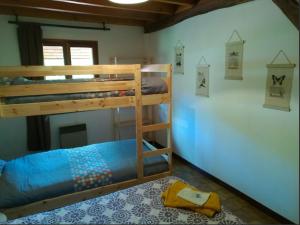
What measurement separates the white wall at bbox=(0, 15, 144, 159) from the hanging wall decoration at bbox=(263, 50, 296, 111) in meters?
2.77

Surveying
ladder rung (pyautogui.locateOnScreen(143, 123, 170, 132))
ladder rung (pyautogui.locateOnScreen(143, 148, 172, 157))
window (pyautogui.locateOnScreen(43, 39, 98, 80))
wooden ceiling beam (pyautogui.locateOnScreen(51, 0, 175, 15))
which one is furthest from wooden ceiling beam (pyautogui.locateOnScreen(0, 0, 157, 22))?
ladder rung (pyautogui.locateOnScreen(143, 148, 172, 157))

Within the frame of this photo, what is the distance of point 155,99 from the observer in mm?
2709

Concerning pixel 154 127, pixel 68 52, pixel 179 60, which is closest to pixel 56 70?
pixel 154 127

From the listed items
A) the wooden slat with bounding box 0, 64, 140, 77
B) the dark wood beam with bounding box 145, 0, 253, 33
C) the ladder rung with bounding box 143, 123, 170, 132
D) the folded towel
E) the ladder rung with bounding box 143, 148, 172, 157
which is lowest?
the folded towel

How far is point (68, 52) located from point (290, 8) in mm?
3195

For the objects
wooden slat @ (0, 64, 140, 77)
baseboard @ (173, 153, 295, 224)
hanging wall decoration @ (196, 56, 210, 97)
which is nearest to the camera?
wooden slat @ (0, 64, 140, 77)

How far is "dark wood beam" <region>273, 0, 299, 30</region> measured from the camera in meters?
1.85

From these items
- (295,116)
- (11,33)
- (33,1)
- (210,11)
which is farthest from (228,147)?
(11,33)

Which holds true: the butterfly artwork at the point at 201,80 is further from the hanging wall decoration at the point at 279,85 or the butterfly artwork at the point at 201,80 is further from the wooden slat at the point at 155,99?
the hanging wall decoration at the point at 279,85

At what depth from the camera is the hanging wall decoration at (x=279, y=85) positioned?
2049mm

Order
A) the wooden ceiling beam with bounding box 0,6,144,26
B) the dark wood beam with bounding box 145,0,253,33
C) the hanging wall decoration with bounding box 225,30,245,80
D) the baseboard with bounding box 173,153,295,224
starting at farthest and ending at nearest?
1. the wooden ceiling beam with bounding box 0,6,144,26
2. the dark wood beam with bounding box 145,0,253,33
3. the hanging wall decoration with bounding box 225,30,245,80
4. the baseboard with bounding box 173,153,295,224

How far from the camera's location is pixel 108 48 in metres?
4.15

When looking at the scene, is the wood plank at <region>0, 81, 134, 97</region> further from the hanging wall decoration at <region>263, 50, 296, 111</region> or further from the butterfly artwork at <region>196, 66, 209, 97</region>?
the hanging wall decoration at <region>263, 50, 296, 111</region>

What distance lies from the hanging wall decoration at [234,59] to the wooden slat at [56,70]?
1.07 metres
